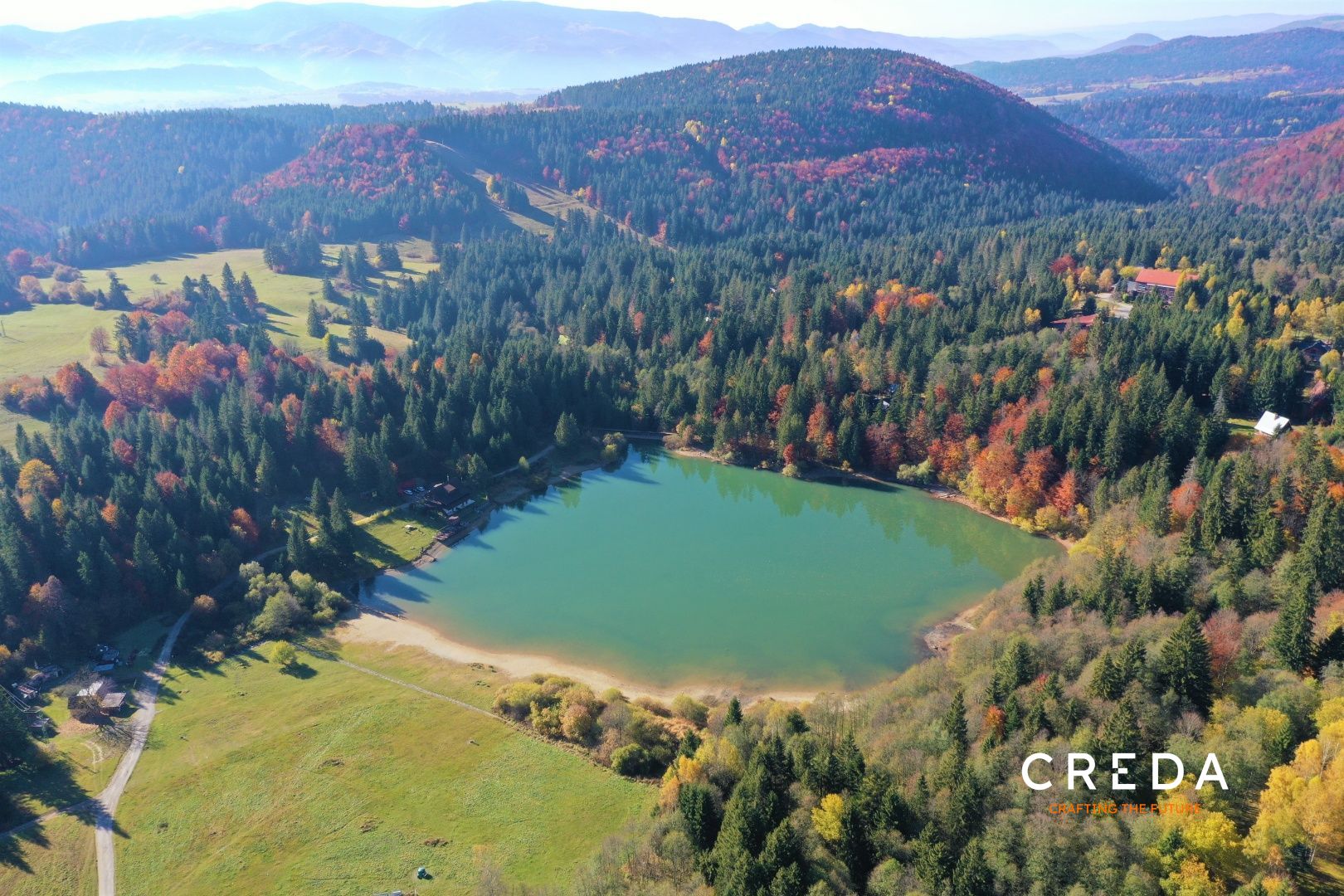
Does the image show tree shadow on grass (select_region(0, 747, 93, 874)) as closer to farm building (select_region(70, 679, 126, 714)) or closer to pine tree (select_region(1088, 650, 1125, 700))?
farm building (select_region(70, 679, 126, 714))

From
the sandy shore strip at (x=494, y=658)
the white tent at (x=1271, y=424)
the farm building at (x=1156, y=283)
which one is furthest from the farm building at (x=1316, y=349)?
the sandy shore strip at (x=494, y=658)

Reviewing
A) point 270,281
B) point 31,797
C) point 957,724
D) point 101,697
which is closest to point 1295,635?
point 957,724

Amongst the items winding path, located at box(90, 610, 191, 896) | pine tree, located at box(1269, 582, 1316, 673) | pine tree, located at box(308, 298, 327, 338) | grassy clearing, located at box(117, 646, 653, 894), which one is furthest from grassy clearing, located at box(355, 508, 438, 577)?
pine tree, located at box(1269, 582, 1316, 673)

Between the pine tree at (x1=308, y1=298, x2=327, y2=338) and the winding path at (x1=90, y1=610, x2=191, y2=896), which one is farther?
the pine tree at (x1=308, y1=298, x2=327, y2=338)

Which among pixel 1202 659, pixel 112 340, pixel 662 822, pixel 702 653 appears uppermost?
pixel 112 340

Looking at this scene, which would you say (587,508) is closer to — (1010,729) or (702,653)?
(702,653)

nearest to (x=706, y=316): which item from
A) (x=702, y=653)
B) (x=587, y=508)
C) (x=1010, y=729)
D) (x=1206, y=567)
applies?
(x=587, y=508)
